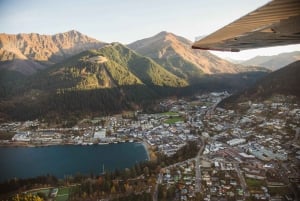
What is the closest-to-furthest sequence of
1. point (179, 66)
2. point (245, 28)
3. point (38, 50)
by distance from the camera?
point (245, 28), point (179, 66), point (38, 50)

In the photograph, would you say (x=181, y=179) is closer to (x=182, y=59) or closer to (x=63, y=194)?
(x=63, y=194)

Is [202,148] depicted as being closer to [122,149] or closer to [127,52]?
[122,149]

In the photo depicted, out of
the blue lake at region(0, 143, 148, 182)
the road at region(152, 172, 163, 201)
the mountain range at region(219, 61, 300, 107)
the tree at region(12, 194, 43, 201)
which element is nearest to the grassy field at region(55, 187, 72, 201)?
the tree at region(12, 194, 43, 201)

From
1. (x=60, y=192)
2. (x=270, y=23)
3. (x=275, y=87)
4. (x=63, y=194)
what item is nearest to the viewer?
(x=270, y=23)

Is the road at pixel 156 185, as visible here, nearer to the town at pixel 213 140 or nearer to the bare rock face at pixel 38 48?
the town at pixel 213 140

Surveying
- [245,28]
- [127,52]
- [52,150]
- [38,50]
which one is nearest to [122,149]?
[52,150]

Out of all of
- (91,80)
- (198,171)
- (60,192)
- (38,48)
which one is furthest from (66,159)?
(38,48)

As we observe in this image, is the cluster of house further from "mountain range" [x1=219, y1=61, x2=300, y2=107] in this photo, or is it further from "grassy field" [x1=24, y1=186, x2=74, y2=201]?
"mountain range" [x1=219, y1=61, x2=300, y2=107]
